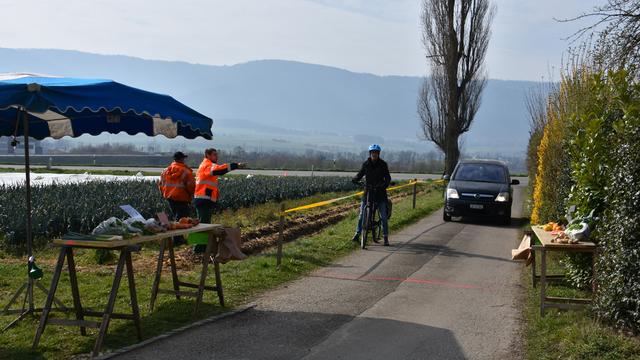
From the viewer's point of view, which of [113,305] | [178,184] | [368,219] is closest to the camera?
[113,305]

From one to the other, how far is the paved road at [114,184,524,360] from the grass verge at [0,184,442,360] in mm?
390

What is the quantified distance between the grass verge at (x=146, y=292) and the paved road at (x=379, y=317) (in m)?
0.39

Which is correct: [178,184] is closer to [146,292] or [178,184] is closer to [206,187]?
[206,187]

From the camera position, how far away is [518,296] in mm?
10070

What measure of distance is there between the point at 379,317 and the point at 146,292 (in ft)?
10.4

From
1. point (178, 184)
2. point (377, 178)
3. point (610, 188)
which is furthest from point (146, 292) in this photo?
point (377, 178)

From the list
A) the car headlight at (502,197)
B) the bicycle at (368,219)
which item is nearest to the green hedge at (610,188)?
the bicycle at (368,219)

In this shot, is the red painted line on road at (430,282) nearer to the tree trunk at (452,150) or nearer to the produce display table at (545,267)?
the produce display table at (545,267)

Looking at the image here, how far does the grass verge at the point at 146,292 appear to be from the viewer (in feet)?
23.7

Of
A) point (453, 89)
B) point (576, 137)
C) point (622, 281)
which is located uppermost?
point (453, 89)

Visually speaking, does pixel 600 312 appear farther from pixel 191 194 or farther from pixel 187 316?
pixel 191 194

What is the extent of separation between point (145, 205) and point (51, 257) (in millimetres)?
6206

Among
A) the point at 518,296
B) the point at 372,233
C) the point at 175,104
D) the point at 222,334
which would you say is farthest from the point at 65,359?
the point at 372,233

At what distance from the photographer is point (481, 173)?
21.3m
